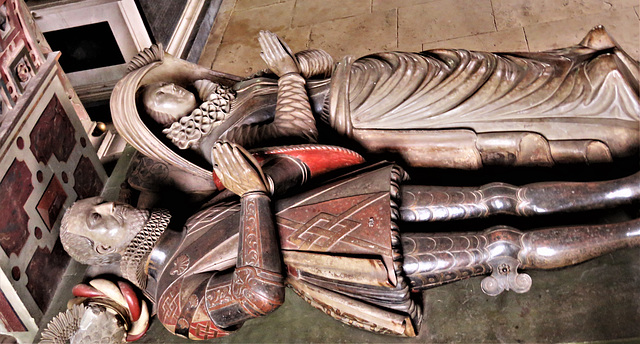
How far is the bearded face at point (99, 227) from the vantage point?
10.4ft

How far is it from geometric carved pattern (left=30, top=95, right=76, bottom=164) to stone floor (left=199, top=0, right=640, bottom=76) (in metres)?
1.75

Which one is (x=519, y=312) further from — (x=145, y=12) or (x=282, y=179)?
(x=145, y=12)

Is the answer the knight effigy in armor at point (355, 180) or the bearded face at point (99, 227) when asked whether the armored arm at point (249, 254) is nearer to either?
the knight effigy in armor at point (355, 180)

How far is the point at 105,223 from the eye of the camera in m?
3.18

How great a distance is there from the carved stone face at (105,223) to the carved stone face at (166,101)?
2.14 ft

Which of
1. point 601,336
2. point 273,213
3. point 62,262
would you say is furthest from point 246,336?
point 601,336

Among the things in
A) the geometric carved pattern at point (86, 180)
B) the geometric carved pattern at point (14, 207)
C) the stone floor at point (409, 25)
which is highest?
the stone floor at point (409, 25)

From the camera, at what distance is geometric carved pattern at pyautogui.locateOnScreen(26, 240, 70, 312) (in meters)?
3.81

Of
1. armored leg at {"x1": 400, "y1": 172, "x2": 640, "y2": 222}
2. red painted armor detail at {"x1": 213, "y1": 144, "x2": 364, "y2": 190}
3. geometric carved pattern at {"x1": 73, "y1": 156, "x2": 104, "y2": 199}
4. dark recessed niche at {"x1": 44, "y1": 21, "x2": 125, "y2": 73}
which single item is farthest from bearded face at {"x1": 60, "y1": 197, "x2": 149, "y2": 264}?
dark recessed niche at {"x1": 44, "y1": 21, "x2": 125, "y2": 73}

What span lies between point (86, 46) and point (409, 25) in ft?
9.79

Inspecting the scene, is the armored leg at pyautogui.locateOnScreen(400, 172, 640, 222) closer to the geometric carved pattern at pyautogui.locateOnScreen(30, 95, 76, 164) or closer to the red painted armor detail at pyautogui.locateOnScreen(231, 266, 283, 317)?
the red painted armor detail at pyautogui.locateOnScreen(231, 266, 283, 317)

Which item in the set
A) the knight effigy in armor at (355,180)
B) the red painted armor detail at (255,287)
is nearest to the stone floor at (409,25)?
the knight effigy in armor at (355,180)

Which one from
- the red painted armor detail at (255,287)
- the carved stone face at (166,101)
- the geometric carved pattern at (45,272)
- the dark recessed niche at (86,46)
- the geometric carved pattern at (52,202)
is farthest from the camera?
the dark recessed niche at (86,46)

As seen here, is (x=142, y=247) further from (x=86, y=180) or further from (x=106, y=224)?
(x=86, y=180)
